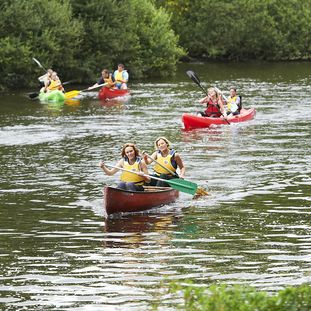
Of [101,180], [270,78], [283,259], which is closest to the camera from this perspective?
[283,259]

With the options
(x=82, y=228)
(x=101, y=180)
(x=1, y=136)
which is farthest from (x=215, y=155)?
(x=82, y=228)

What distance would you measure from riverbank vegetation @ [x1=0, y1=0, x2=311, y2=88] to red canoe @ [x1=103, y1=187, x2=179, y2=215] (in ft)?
88.4

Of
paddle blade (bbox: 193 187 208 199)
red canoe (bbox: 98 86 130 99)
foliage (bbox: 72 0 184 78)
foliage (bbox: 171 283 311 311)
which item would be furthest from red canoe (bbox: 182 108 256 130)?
foliage (bbox: 171 283 311 311)

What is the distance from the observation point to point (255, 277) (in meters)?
14.2

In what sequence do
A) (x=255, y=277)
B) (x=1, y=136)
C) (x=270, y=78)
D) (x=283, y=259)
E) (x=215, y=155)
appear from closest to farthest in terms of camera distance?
1. (x=255, y=277)
2. (x=283, y=259)
3. (x=215, y=155)
4. (x=1, y=136)
5. (x=270, y=78)

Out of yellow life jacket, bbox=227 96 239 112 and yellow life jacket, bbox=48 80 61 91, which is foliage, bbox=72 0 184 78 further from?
yellow life jacket, bbox=227 96 239 112

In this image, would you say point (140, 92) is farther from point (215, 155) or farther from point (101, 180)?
point (101, 180)

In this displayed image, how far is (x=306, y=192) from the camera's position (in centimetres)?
2184

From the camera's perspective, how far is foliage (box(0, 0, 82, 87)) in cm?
4662

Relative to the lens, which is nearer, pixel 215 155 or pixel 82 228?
pixel 82 228

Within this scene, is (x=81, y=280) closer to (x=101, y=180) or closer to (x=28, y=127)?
(x=101, y=180)

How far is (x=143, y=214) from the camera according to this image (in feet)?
65.5

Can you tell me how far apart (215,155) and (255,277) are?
1332 centimetres

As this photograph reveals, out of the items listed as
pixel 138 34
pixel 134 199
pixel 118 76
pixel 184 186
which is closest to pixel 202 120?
pixel 184 186
